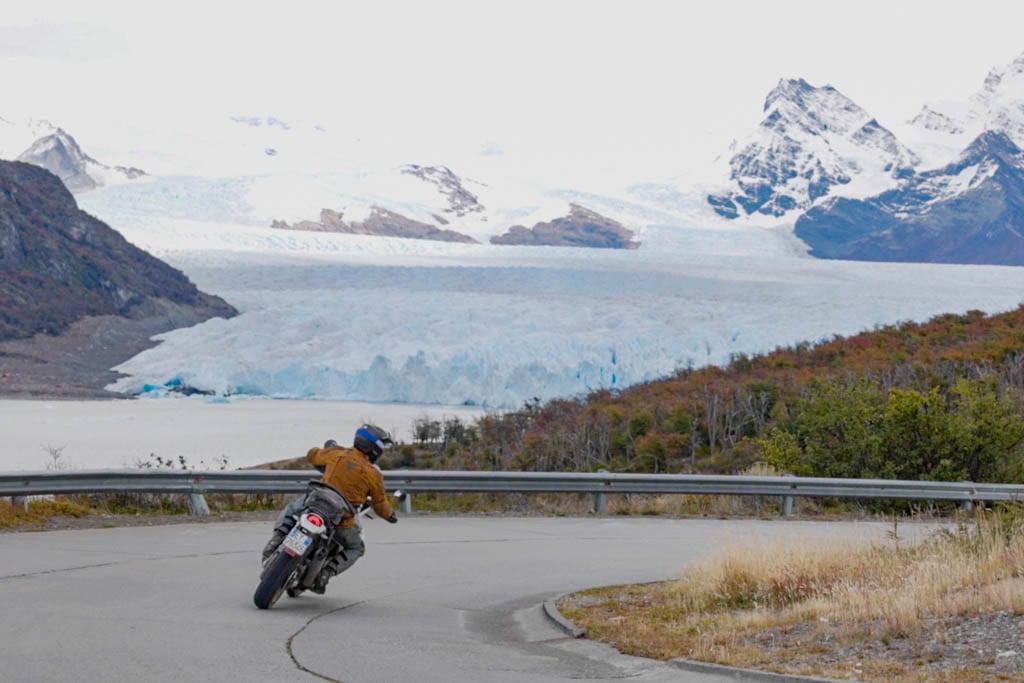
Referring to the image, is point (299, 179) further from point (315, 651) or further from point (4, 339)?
point (315, 651)

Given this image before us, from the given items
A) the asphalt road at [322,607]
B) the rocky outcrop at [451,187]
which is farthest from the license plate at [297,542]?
the rocky outcrop at [451,187]

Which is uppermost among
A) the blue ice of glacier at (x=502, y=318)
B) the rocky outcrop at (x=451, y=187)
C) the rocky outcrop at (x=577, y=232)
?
the rocky outcrop at (x=451, y=187)

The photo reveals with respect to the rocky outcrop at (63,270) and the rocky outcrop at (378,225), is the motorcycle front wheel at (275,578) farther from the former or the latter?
the rocky outcrop at (378,225)

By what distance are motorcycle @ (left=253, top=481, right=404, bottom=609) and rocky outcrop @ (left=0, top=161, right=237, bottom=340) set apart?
73.3 meters

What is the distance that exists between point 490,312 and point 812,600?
50862 millimetres

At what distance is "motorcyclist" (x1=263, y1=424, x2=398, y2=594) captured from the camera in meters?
10.4

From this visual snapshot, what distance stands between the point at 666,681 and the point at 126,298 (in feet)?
277

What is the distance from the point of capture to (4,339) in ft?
280

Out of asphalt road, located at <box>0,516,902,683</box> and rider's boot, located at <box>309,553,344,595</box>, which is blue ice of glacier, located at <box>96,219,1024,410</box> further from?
rider's boot, located at <box>309,553,344,595</box>

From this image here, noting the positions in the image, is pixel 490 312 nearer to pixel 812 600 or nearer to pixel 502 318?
pixel 502 318

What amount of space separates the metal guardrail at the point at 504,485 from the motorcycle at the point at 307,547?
19.0 ft

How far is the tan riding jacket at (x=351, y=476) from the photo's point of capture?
10391 millimetres

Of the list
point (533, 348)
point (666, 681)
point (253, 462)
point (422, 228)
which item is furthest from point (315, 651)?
point (422, 228)

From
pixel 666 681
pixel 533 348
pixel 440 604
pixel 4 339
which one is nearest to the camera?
pixel 666 681
